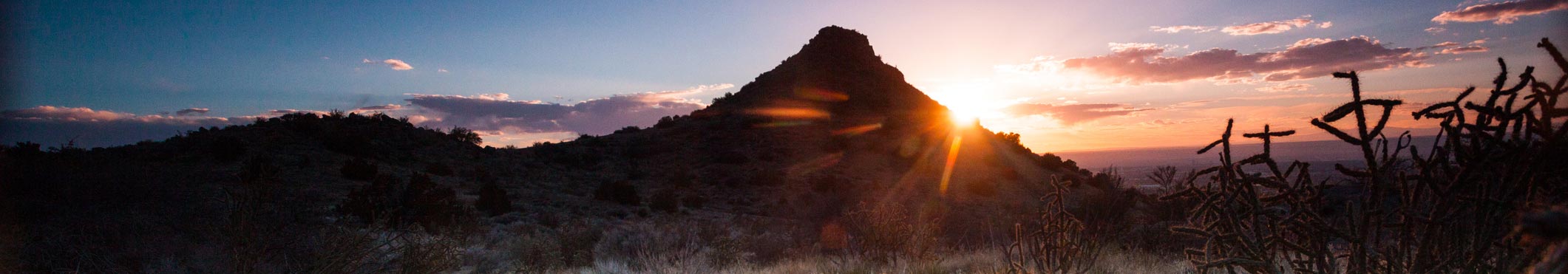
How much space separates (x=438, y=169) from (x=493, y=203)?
9034 millimetres

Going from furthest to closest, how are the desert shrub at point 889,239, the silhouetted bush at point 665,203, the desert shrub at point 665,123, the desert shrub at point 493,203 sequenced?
1. the desert shrub at point 665,123
2. the silhouetted bush at point 665,203
3. the desert shrub at point 493,203
4. the desert shrub at point 889,239

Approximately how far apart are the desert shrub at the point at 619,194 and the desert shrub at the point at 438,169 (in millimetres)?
6600

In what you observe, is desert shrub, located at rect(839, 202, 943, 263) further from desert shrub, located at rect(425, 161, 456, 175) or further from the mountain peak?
the mountain peak

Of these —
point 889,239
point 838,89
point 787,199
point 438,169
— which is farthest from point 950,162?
point 889,239

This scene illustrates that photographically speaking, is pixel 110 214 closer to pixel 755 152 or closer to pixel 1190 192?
pixel 1190 192

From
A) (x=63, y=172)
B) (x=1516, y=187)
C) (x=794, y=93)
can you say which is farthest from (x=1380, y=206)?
(x=794, y=93)

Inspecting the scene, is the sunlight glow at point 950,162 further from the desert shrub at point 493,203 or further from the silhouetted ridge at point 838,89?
the desert shrub at point 493,203

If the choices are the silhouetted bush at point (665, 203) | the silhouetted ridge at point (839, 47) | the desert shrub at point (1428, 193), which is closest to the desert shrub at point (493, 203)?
the silhouetted bush at point (665, 203)

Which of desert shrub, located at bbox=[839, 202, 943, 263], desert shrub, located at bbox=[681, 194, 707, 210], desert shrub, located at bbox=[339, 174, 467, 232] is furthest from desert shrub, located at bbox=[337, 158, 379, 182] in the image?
desert shrub, located at bbox=[839, 202, 943, 263]

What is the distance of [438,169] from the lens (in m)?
26.8

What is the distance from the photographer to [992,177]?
112 ft

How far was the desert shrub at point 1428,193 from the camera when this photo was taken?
1.94 m

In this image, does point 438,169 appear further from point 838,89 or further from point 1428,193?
point 1428,193

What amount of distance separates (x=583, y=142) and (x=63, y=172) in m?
23.8
